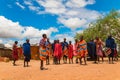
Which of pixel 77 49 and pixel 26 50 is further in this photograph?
pixel 26 50

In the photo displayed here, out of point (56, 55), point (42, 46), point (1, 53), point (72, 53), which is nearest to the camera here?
point (42, 46)

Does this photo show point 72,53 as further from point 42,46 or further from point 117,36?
point 117,36

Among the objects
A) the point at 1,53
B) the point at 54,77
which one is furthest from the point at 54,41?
the point at 1,53

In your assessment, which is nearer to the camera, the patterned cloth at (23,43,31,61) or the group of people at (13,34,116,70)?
the group of people at (13,34,116,70)

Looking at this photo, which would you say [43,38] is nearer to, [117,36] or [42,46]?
[42,46]

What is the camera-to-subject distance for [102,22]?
39.3 metres

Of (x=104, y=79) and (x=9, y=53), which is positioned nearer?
(x=104, y=79)

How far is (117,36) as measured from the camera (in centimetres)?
3866

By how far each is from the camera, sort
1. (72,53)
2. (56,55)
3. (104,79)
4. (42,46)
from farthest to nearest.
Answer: (72,53), (56,55), (42,46), (104,79)

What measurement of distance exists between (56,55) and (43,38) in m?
7.31

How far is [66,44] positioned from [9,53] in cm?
2006

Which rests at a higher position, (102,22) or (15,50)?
(102,22)

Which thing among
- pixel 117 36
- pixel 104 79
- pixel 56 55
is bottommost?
pixel 104 79

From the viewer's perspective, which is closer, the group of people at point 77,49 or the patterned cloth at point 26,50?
the group of people at point 77,49
